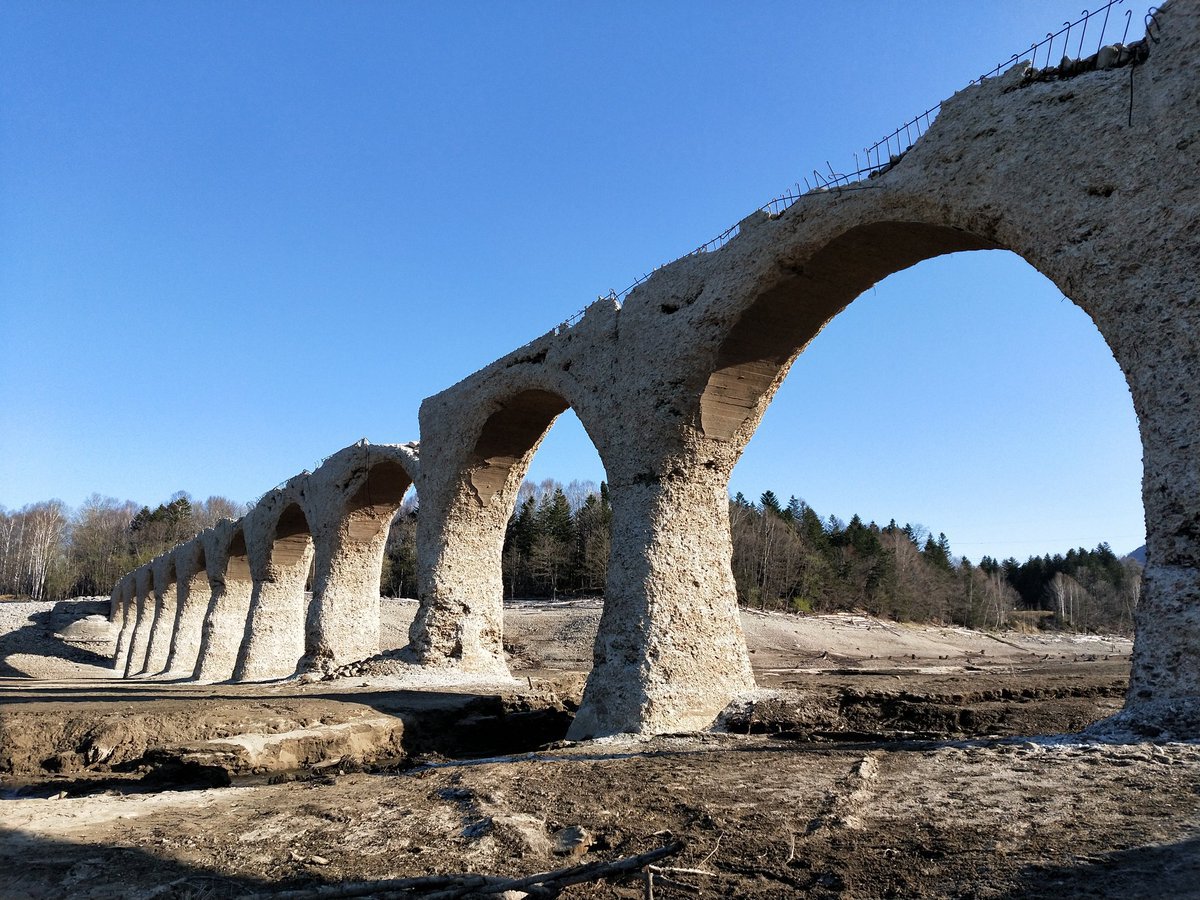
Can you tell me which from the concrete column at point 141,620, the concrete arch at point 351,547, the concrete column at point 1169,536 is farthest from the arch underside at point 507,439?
the concrete column at point 141,620

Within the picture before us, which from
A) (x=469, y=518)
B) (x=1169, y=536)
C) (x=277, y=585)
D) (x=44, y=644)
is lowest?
(x=44, y=644)

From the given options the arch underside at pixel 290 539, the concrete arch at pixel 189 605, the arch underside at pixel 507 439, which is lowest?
the concrete arch at pixel 189 605

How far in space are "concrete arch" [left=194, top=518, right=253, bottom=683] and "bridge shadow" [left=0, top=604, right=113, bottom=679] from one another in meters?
9.95

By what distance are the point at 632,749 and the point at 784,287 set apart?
3990mm

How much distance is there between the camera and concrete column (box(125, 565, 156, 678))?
82.0 ft

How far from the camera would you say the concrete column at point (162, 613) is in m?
23.2

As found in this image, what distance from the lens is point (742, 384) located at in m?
7.41

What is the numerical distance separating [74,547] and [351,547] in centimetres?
4630

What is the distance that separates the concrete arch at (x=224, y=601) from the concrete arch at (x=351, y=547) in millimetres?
4943

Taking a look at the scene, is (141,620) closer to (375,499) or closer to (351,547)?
(351,547)

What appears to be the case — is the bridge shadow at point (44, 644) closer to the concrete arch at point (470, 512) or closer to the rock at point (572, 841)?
the concrete arch at point (470, 512)

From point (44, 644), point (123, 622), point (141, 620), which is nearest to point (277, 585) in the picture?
point (141, 620)

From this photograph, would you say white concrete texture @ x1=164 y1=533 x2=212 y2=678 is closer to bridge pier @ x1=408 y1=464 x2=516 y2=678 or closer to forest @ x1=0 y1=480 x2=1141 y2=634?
forest @ x1=0 y1=480 x2=1141 y2=634

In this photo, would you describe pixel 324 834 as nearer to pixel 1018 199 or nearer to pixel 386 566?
pixel 1018 199
